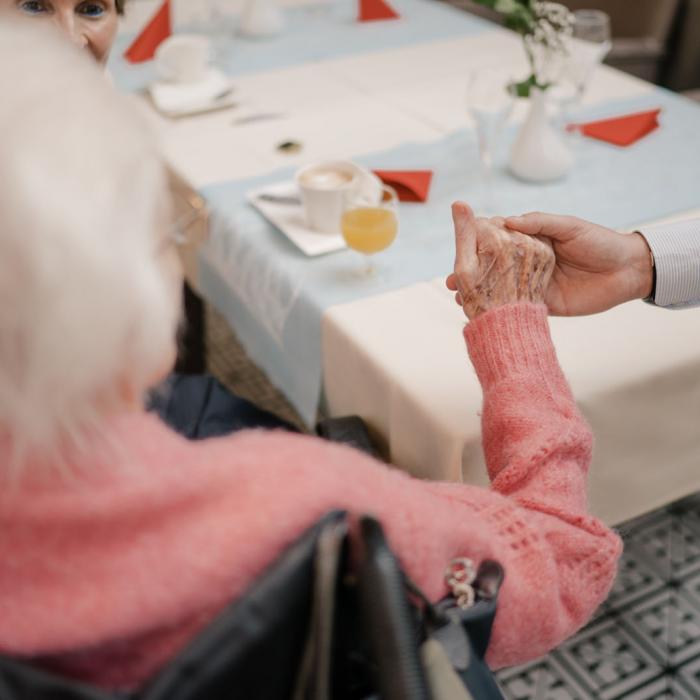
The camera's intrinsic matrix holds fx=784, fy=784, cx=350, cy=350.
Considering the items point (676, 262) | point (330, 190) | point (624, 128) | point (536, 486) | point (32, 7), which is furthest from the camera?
point (624, 128)

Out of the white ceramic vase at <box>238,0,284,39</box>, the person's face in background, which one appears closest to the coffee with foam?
the person's face in background

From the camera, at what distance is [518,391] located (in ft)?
2.82

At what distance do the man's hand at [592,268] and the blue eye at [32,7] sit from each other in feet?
3.26

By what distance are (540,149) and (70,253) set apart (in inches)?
45.9

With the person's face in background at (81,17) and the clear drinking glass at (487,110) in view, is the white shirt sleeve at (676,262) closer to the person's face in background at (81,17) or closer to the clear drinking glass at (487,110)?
the clear drinking glass at (487,110)

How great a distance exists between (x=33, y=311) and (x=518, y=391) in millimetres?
559

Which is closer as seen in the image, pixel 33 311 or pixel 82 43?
pixel 33 311

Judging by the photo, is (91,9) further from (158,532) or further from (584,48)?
(158,532)

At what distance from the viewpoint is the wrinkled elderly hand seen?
0.97m

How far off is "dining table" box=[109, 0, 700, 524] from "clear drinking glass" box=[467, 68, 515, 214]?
3cm

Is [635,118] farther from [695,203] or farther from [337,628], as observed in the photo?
[337,628]

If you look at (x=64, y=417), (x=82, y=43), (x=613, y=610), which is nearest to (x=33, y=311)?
(x=64, y=417)

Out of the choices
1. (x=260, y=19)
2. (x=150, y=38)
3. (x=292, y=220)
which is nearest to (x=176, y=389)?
(x=292, y=220)

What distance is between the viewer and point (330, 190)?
4.14 feet
